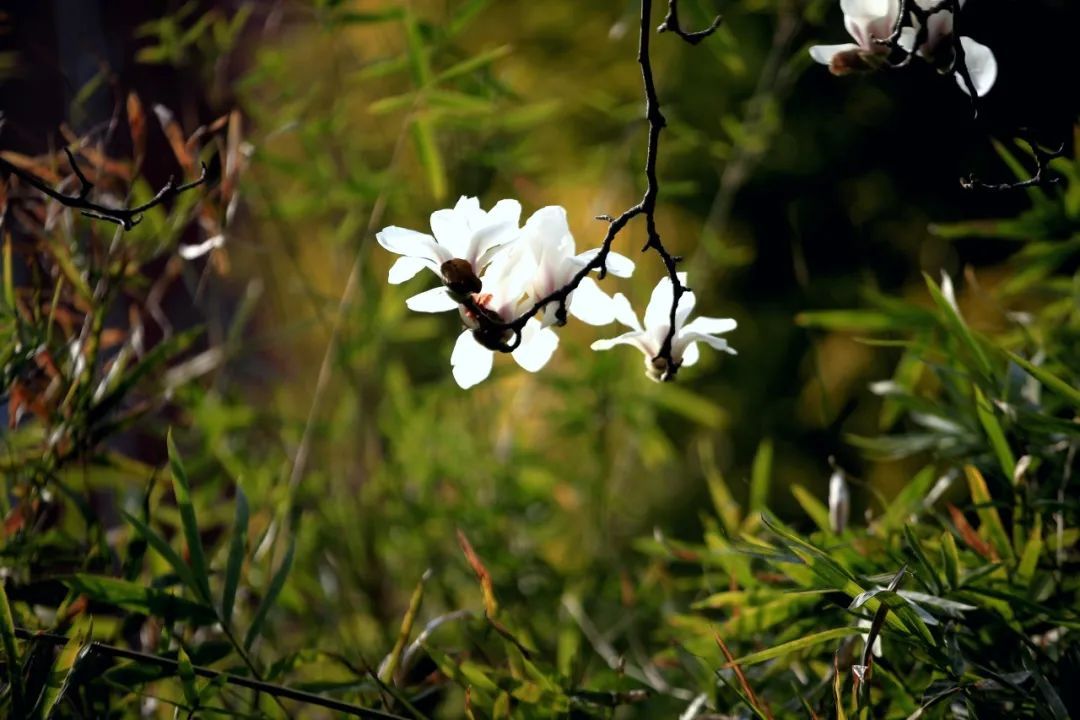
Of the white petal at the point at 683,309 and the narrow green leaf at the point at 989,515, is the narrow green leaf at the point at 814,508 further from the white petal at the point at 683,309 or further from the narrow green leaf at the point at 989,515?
the white petal at the point at 683,309

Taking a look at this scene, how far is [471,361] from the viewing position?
1.20 feet

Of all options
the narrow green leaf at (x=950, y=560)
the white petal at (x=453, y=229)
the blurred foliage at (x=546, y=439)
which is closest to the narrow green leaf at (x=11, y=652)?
the blurred foliage at (x=546, y=439)

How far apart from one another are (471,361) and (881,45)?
20 cm

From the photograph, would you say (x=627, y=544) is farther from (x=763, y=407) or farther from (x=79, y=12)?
(x=79, y=12)

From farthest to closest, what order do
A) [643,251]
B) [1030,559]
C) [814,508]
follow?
[814,508] → [1030,559] → [643,251]

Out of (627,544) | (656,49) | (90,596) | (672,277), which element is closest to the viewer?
(672,277)

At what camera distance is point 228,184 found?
552mm

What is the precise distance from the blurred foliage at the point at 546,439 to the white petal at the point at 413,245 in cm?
17

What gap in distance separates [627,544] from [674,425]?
23.6 inches

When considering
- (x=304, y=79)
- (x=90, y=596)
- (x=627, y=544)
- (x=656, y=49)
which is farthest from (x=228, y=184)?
(x=304, y=79)

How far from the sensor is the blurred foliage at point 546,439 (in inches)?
17.8

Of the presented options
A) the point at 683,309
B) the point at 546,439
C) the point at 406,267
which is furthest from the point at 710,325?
the point at 546,439

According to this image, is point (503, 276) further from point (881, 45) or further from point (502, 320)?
point (881, 45)

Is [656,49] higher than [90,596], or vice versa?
[90,596]
